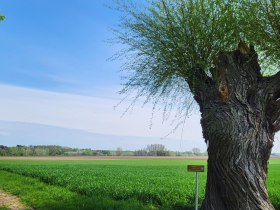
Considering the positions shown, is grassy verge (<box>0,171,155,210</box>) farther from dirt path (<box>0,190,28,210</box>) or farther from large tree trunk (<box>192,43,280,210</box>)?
large tree trunk (<box>192,43,280,210</box>)

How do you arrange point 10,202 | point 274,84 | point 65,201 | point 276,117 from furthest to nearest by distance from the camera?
point 10,202 < point 65,201 < point 276,117 < point 274,84

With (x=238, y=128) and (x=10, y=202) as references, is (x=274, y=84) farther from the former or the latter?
(x=10, y=202)

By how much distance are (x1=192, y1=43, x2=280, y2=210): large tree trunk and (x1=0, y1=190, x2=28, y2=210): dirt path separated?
761 cm

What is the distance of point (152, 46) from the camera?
13664 millimetres

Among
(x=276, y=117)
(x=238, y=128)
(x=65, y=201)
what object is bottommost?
(x=65, y=201)

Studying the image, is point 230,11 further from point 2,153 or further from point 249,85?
point 2,153

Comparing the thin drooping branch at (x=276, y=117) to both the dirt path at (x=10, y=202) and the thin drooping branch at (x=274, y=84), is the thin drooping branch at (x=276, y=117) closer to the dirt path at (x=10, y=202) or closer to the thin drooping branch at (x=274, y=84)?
the thin drooping branch at (x=274, y=84)

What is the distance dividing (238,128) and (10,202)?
1072 centimetres

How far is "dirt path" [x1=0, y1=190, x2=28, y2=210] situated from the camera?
17.1 meters

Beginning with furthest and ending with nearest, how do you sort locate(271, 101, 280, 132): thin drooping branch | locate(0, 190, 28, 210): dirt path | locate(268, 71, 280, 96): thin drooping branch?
locate(0, 190, 28, 210): dirt path
locate(271, 101, 280, 132): thin drooping branch
locate(268, 71, 280, 96): thin drooping branch

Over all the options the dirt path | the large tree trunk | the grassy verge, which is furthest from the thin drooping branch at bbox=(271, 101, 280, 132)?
the dirt path

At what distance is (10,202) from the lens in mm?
18672

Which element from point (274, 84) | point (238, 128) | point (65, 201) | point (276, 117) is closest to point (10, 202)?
point (65, 201)

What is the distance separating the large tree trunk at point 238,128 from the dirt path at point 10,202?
7.61 meters
